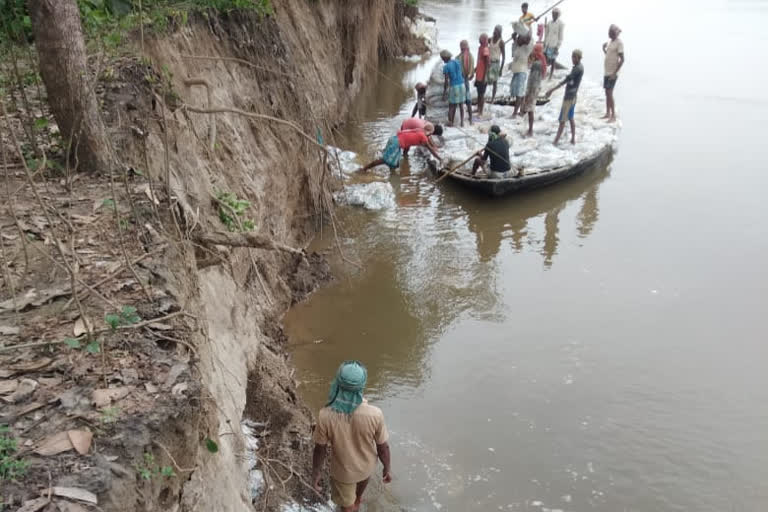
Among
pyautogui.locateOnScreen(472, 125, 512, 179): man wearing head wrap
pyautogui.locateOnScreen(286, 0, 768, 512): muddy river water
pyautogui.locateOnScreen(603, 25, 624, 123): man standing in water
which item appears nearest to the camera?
pyautogui.locateOnScreen(286, 0, 768, 512): muddy river water

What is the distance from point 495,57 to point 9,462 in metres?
14.3

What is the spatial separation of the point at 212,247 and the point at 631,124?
1360cm

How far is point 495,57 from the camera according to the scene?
47.3 feet

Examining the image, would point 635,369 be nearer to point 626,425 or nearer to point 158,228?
point 626,425

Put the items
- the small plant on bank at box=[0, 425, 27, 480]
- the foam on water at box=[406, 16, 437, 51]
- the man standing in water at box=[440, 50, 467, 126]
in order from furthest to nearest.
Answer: the foam on water at box=[406, 16, 437, 51]
the man standing in water at box=[440, 50, 467, 126]
the small plant on bank at box=[0, 425, 27, 480]

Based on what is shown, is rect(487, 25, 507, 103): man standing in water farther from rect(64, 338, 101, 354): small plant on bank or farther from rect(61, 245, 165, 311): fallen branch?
rect(64, 338, 101, 354): small plant on bank

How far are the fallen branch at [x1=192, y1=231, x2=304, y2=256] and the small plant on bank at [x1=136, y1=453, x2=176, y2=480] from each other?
1596 millimetres

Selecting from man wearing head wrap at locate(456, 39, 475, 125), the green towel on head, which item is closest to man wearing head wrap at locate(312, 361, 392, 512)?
the green towel on head

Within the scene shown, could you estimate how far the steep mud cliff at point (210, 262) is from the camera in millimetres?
2389

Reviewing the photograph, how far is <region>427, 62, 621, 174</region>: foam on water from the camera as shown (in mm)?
11242

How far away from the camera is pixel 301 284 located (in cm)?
743

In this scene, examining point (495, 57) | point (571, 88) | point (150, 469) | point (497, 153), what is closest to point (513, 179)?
point (497, 153)

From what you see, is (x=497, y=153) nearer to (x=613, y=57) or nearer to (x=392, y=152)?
(x=392, y=152)

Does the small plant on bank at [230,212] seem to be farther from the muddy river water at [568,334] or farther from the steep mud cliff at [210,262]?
the muddy river water at [568,334]
